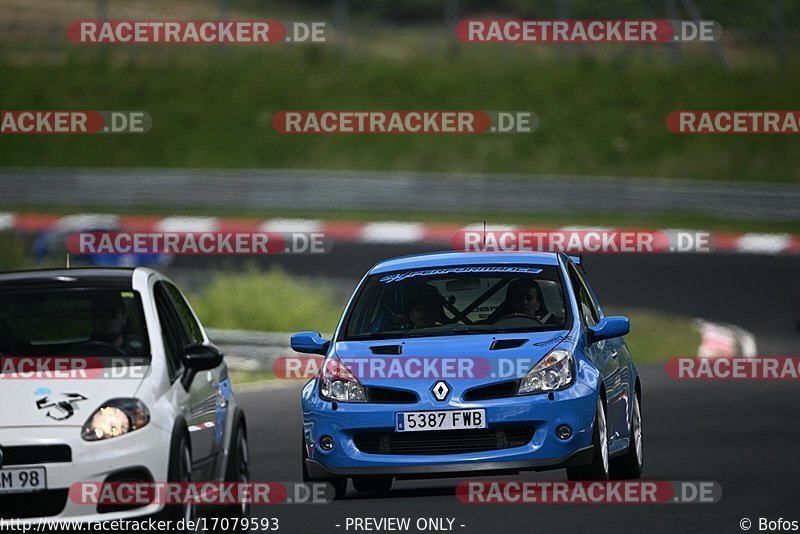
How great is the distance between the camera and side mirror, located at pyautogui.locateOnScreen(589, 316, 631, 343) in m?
11.8

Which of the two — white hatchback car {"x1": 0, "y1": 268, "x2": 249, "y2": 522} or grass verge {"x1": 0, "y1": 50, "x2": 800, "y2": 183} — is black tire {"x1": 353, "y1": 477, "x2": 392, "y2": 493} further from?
grass verge {"x1": 0, "y1": 50, "x2": 800, "y2": 183}

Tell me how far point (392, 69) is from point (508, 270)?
35854 millimetres

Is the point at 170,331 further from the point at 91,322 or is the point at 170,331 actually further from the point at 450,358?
the point at 450,358

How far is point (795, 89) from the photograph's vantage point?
4466 cm

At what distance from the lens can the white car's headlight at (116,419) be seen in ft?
29.1

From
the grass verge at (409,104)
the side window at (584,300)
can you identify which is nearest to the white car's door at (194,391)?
the side window at (584,300)

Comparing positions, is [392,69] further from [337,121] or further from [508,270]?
[508,270]

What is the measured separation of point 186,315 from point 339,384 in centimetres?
119

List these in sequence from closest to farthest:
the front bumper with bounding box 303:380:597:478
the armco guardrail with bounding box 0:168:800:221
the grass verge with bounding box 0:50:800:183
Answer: the front bumper with bounding box 303:380:597:478
the armco guardrail with bounding box 0:168:800:221
the grass verge with bounding box 0:50:800:183

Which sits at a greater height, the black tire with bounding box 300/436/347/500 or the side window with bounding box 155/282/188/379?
the side window with bounding box 155/282/188/379

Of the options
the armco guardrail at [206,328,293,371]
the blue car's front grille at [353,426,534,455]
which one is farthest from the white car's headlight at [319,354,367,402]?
the armco guardrail at [206,328,293,371]

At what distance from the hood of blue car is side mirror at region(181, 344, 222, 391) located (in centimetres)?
181

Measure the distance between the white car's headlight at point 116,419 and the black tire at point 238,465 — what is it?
1.39m

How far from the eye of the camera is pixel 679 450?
1432 cm
